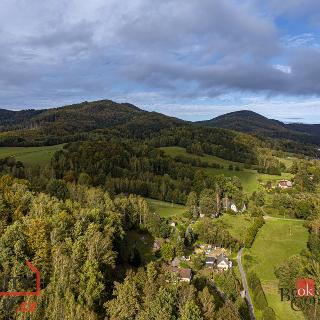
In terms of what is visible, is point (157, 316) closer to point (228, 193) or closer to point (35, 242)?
point (35, 242)

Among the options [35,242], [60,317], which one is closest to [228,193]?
[35,242]

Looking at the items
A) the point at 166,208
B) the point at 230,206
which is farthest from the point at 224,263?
the point at 230,206

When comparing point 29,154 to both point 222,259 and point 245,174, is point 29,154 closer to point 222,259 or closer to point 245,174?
point 245,174

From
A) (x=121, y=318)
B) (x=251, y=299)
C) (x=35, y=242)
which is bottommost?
(x=251, y=299)

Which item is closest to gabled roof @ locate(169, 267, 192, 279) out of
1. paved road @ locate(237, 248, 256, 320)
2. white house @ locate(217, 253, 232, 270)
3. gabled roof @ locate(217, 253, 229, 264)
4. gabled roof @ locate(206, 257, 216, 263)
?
gabled roof @ locate(206, 257, 216, 263)

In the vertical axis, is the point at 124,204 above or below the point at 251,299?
above

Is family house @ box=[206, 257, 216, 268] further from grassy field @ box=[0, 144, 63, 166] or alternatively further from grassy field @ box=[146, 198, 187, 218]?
grassy field @ box=[0, 144, 63, 166]
